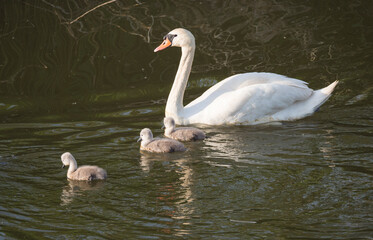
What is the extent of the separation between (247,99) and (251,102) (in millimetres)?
77

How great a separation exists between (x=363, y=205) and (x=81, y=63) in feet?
30.7

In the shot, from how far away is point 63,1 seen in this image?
755 inches

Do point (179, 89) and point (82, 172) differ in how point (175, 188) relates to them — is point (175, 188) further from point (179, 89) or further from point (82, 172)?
point (179, 89)

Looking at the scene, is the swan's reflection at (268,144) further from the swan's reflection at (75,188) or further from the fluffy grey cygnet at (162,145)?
the swan's reflection at (75,188)

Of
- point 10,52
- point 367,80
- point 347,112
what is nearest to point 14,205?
point 347,112

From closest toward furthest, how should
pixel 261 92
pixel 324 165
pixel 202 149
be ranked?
pixel 324 165
pixel 202 149
pixel 261 92

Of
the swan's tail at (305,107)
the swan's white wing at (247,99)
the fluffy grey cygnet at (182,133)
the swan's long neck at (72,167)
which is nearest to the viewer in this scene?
the swan's long neck at (72,167)

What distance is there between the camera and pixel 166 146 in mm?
9586

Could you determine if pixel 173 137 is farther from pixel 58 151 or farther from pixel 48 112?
pixel 48 112

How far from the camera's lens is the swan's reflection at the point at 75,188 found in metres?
8.05

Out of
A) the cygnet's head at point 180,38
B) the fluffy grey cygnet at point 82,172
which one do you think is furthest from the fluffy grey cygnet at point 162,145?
the cygnet's head at point 180,38

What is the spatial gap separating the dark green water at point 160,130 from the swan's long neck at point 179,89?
386 millimetres

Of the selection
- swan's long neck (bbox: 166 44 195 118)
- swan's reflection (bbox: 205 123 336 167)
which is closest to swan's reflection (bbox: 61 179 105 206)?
swan's reflection (bbox: 205 123 336 167)

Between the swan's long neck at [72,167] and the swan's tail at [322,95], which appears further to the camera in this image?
the swan's tail at [322,95]
